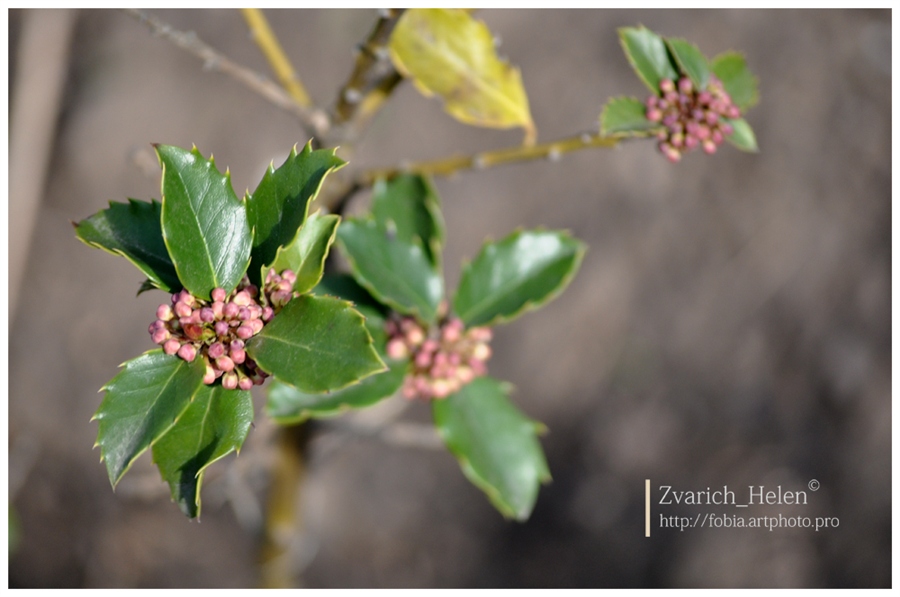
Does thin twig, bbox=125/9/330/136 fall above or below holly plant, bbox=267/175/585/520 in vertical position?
above

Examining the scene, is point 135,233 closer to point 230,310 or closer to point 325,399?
point 230,310

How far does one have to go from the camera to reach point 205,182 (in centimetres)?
66

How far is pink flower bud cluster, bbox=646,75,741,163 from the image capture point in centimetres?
84

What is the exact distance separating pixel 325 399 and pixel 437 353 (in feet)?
0.63

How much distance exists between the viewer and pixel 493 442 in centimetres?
106

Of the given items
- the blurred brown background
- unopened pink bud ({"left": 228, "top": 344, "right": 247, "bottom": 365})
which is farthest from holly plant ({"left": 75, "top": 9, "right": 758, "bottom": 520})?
the blurred brown background

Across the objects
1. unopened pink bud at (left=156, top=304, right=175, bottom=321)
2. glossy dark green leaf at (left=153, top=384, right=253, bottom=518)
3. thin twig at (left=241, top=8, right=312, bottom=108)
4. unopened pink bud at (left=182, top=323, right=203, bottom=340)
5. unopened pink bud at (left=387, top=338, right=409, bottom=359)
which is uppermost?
thin twig at (left=241, top=8, right=312, bottom=108)

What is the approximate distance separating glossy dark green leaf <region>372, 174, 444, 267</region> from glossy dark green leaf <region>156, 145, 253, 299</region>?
42cm

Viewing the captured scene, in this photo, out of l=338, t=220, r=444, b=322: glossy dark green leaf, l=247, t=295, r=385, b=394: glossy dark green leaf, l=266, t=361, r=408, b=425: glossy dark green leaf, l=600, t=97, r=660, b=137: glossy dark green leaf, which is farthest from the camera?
l=338, t=220, r=444, b=322: glossy dark green leaf

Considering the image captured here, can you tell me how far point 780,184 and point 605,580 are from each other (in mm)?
1659

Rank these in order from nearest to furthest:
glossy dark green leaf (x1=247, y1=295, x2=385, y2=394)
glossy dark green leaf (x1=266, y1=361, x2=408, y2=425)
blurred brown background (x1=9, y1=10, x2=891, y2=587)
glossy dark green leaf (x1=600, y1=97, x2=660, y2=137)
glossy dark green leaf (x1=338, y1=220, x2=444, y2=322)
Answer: glossy dark green leaf (x1=247, y1=295, x2=385, y2=394) < glossy dark green leaf (x1=600, y1=97, x2=660, y2=137) < glossy dark green leaf (x1=266, y1=361, x2=408, y2=425) < glossy dark green leaf (x1=338, y1=220, x2=444, y2=322) < blurred brown background (x1=9, y1=10, x2=891, y2=587)

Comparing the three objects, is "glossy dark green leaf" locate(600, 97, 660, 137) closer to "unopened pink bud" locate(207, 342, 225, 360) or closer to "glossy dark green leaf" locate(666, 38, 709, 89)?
"glossy dark green leaf" locate(666, 38, 709, 89)

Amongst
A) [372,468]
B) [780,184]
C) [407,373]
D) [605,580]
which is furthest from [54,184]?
[780,184]

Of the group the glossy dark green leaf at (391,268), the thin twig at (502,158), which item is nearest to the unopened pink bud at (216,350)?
the glossy dark green leaf at (391,268)
